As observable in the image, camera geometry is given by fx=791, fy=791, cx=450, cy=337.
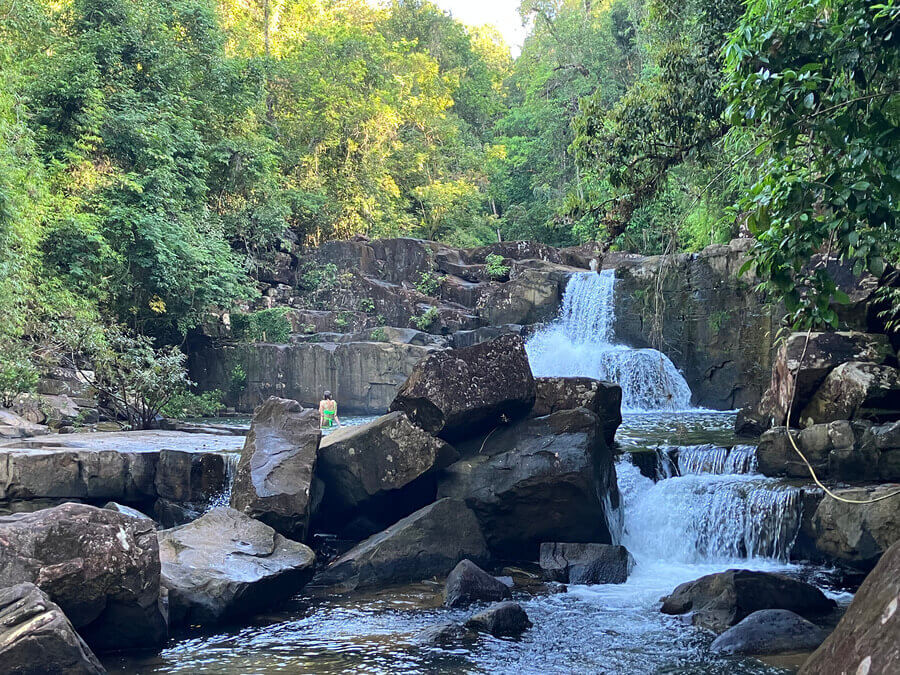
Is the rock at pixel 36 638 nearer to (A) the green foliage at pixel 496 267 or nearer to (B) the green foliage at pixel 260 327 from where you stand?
(B) the green foliage at pixel 260 327

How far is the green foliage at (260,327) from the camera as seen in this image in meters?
23.7

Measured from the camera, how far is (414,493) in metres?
10.1

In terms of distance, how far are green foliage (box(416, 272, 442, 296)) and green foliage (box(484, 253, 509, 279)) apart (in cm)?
176

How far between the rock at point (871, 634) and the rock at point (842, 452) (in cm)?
639

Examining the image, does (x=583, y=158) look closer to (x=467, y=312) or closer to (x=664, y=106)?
(x=664, y=106)

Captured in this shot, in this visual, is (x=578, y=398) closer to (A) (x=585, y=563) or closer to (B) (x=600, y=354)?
(A) (x=585, y=563)

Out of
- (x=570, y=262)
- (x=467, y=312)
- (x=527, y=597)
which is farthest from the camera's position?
(x=570, y=262)

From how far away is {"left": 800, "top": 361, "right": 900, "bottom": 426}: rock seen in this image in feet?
35.8

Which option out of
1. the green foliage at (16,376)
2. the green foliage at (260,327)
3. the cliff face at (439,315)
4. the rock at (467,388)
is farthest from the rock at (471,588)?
the green foliage at (260,327)

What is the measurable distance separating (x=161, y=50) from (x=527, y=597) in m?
19.8

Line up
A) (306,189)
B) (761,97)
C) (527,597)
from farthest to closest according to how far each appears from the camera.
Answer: (306,189), (527,597), (761,97)

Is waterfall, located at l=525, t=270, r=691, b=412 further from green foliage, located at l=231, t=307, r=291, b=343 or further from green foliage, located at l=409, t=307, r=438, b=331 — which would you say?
green foliage, located at l=231, t=307, r=291, b=343

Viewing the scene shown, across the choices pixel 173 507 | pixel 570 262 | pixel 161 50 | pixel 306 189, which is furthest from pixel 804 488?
pixel 306 189

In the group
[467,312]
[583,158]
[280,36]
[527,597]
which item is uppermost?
[280,36]
